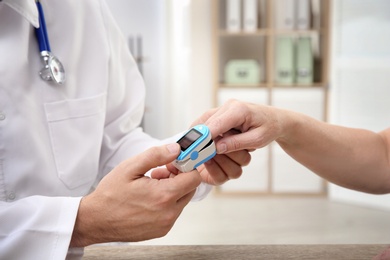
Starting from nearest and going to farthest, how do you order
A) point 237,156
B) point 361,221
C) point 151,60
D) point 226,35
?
point 237,156
point 361,221
point 226,35
point 151,60

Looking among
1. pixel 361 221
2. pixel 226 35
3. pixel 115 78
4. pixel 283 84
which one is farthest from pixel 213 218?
pixel 115 78

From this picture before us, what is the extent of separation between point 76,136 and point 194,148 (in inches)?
14.0

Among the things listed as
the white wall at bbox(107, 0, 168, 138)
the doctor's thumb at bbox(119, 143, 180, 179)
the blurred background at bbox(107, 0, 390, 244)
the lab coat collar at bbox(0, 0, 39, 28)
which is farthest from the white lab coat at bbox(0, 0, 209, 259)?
the white wall at bbox(107, 0, 168, 138)

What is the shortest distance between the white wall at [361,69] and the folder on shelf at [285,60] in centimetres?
33

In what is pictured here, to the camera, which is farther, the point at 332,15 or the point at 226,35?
the point at 226,35

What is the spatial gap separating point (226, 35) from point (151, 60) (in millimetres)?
873

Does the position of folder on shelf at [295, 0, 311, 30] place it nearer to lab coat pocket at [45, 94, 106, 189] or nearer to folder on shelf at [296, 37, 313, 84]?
folder on shelf at [296, 37, 313, 84]

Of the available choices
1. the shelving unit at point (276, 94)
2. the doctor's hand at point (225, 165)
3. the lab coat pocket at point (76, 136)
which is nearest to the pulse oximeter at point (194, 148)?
the doctor's hand at point (225, 165)

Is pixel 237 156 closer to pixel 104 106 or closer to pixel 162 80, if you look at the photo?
pixel 104 106

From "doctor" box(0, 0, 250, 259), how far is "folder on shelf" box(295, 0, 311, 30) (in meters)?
2.52

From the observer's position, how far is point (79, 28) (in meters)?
1.11

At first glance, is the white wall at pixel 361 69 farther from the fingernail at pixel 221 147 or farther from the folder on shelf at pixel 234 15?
the fingernail at pixel 221 147

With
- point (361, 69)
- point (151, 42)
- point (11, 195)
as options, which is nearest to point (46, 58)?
point (11, 195)

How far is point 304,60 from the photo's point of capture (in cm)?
355
